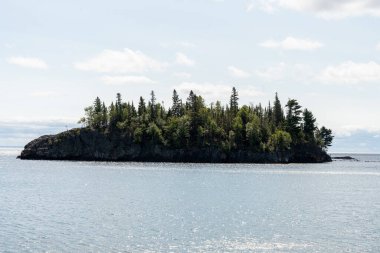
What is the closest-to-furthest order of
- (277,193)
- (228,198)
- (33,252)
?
(33,252)
(228,198)
(277,193)

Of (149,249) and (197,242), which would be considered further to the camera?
(197,242)

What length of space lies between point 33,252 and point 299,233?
26073 mm

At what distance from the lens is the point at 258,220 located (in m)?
58.2

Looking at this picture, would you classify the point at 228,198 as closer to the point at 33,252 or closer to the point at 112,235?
the point at 112,235

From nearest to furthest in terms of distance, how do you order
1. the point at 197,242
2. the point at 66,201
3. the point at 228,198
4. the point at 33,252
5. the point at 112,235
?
the point at 33,252 → the point at 197,242 → the point at 112,235 → the point at 66,201 → the point at 228,198

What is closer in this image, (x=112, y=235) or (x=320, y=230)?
(x=112, y=235)

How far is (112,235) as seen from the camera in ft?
157

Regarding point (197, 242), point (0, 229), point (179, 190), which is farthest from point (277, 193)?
point (0, 229)

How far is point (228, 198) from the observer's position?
81.1 m

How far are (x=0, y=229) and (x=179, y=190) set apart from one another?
1853 inches

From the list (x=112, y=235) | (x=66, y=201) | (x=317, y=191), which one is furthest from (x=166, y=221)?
(x=317, y=191)

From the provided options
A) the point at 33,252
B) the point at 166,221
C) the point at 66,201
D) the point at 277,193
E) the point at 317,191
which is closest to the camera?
the point at 33,252

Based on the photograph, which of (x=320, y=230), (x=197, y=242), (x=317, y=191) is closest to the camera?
(x=197, y=242)

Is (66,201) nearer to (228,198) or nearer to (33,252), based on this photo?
(228,198)
